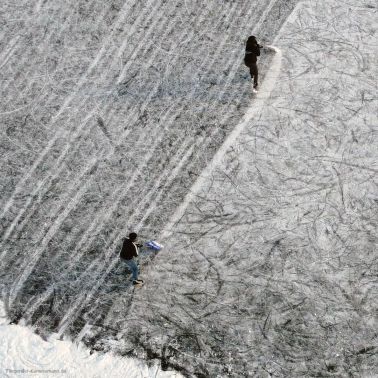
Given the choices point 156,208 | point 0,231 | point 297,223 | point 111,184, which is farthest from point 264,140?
point 0,231

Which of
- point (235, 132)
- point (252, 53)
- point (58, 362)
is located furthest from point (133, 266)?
point (252, 53)

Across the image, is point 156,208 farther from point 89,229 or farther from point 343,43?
point 343,43

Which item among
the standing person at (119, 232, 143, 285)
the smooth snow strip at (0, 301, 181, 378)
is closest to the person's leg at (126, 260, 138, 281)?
the standing person at (119, 232, 143, 285)

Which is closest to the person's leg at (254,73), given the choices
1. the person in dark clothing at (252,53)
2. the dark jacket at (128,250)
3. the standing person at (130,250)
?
the person in dark clothing at (252,53)

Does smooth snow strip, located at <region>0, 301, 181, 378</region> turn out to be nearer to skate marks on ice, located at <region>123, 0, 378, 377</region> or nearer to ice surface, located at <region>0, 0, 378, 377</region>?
ice surface, located at <region>0, 0, 378, 377</region>

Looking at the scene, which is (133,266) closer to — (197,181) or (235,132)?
(197,181)

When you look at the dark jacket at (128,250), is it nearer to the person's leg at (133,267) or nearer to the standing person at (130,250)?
the standing person at (130,250)
